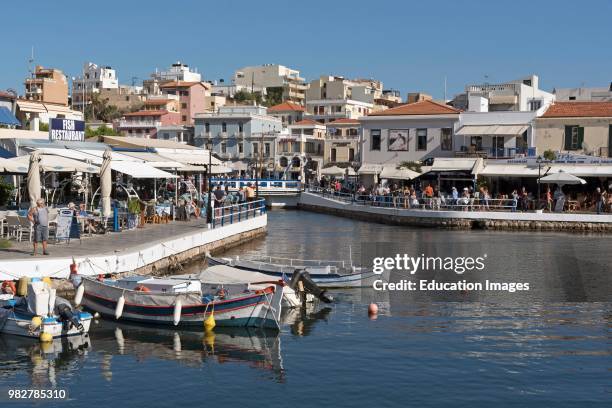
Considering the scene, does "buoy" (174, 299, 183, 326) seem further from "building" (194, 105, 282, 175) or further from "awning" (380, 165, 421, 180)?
"building" (194, 105, 282, 175)

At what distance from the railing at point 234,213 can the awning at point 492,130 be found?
18794 millimetres

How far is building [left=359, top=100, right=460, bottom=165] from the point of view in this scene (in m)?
55.2

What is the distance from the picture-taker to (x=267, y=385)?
46.2 ft

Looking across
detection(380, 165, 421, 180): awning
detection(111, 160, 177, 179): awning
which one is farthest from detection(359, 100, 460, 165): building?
detection(111, 160, 177, 179): awning

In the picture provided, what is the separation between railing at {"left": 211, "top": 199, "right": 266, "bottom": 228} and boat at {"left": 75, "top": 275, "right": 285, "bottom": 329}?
40.8 ft

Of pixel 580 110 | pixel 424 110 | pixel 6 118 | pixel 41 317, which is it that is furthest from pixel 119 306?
pixel 424 110

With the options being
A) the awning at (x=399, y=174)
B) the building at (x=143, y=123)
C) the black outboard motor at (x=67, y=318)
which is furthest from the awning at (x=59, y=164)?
the building at (x=143, y=123)

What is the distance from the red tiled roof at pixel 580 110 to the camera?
50688mm

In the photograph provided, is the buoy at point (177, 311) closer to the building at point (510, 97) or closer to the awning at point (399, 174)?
the awning at point (399, 174)

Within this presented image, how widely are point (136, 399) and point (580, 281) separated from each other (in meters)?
16.7

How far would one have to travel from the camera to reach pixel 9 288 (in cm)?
1795

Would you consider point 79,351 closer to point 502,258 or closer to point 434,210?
point 502,258

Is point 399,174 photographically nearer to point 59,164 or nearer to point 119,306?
point 59,164

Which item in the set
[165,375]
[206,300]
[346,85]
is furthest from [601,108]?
[346,85]
